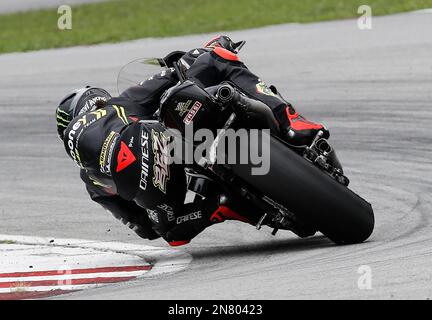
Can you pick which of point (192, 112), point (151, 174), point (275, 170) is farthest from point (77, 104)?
point (275, 170)

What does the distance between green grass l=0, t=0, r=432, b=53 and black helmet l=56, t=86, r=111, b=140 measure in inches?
289

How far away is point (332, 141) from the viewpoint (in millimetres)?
10203

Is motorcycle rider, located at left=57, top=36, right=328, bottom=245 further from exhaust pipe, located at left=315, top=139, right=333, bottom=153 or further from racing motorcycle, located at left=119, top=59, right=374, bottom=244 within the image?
racing motorcycle, located at left=119, top=59, right=374, bottom=244

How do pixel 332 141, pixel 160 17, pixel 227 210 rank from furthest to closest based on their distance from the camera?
pixel 160 17
pixel 332 141
pixel 227 210

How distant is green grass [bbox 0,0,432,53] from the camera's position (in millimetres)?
14695

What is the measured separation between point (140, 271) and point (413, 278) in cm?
215

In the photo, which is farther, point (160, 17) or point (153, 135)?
point (160, 17)

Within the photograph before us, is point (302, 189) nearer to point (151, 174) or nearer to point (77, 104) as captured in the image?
point (151, 174)

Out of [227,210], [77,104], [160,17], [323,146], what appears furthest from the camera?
[160,17]

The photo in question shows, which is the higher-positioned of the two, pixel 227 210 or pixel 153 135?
pixel 153 135

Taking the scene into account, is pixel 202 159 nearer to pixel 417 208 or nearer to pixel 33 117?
pixel 417 208

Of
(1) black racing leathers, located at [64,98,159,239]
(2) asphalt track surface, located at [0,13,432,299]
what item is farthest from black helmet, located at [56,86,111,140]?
(2) asphalt track surface, located at [0,13,432,299]

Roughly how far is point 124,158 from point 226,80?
0.76 m

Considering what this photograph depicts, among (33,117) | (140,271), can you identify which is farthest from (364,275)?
(33,117)
